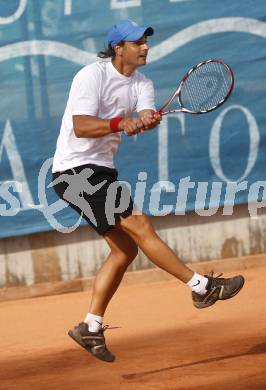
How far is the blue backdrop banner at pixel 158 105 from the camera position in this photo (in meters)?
7.84

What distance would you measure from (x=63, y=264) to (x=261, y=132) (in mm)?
1809

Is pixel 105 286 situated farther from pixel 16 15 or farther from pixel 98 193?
pixel 16 15

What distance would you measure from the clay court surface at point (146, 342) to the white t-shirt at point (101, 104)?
1.08 m

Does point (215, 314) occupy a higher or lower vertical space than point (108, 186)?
lower

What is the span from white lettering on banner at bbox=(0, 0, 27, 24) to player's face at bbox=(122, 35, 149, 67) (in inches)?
105

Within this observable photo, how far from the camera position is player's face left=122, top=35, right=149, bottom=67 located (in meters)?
5.28

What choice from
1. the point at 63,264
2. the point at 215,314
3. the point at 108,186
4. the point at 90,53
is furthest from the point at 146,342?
the point at 90,53

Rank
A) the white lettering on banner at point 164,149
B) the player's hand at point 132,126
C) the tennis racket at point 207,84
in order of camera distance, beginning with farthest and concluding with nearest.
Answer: the white lettering on banner at point 164,149 < the tennis racket at point 207,84 < the player's hand at point 132,126

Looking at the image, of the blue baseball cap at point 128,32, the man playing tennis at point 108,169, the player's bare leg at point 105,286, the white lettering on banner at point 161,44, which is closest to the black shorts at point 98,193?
the man playing tennis at point 108,169

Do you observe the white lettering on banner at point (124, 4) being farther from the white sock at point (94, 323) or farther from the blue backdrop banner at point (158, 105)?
the white sock at point (94, 323)

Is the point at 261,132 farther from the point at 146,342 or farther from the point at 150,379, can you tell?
the point at 150,379

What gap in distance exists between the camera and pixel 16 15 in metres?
7.79

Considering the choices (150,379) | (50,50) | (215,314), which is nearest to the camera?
(150,379)

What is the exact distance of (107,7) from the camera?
788 centimetres
